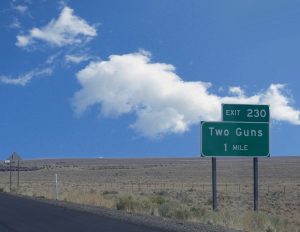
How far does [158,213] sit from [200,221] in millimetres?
3702

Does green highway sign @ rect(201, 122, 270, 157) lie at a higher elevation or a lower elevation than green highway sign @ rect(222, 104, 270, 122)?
lower

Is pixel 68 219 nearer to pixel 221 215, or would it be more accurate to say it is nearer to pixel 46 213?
pixel 46 213

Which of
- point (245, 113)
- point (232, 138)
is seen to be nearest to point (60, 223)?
point (232, 138)

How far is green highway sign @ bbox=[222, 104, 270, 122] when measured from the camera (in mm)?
22469

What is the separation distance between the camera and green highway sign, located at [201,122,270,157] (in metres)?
22.9

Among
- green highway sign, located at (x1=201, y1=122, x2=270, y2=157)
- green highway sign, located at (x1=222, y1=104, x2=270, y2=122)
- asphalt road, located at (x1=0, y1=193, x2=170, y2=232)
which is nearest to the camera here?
asphalt road, located at (x1=0, y1=193, x2=170, y2=232)

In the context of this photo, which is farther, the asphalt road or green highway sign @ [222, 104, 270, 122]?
green highway sign @ [222, 104, 270, 122]

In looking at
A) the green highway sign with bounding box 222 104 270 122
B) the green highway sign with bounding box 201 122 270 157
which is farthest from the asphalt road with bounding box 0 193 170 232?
the green highway sign with bounding box 222 104 270 122

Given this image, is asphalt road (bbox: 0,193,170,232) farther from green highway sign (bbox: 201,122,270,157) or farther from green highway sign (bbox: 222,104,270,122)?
green highway sign (bbox: 222,104,270,122)

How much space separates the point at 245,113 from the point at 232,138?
110 centimetres

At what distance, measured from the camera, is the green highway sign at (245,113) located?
2247cm

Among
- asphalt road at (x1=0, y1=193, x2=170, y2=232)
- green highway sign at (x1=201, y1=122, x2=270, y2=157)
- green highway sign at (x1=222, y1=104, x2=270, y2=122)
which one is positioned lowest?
asphalt road at (x1=0, y1=193, x2=170, y2=232)

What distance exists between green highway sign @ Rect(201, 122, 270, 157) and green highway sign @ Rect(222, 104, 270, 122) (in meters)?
0.20

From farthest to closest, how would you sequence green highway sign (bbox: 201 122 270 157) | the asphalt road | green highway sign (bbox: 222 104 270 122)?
1. green highway sign (bbox: 201 122 270 157)
2. green highway sign (bbox: 222 104 270 122)
3. the asphalt road
